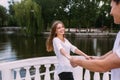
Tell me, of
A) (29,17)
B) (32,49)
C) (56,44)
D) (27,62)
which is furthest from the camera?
(29,17)

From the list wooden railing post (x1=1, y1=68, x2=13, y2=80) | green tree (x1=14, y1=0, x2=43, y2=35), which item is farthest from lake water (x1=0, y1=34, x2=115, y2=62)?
Answer: wooden railing post (x1=1, y1=68, x2=13, y2=80)

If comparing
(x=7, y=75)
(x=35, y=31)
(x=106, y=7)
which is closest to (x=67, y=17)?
(x=106, y=7)

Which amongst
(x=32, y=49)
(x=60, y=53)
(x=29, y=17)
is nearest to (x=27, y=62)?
(x=60, y=53)

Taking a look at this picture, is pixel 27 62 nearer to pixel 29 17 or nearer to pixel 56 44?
pixel 56 44

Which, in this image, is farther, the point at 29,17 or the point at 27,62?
the point at 29,17

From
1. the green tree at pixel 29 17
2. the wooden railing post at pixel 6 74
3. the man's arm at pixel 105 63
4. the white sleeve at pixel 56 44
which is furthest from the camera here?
the green tree at pixel 29 17

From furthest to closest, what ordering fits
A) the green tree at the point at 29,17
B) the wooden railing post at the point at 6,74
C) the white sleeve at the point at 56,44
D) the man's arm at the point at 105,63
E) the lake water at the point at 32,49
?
the green tree at the point at 29,17 → the lake water at the point at 32,49 → the wooden railing post at the point at 6,74 → the white sleeve at the point at 56,44 → the man's arm at the point at 105,63

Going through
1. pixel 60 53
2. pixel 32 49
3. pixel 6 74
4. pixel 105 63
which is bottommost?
pixel 32 49

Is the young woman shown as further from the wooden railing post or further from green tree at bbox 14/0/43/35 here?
green tree at bbox 14/0/43/35

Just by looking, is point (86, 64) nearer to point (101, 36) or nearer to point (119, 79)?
point (119, 79)

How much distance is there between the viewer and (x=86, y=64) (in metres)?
1.54

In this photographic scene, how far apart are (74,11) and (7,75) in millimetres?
46640

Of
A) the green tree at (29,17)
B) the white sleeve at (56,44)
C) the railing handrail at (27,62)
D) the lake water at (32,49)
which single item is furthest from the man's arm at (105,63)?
the green tree at (29,17)

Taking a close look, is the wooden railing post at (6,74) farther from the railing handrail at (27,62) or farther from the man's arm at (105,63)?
the man's arm at (105,63)
